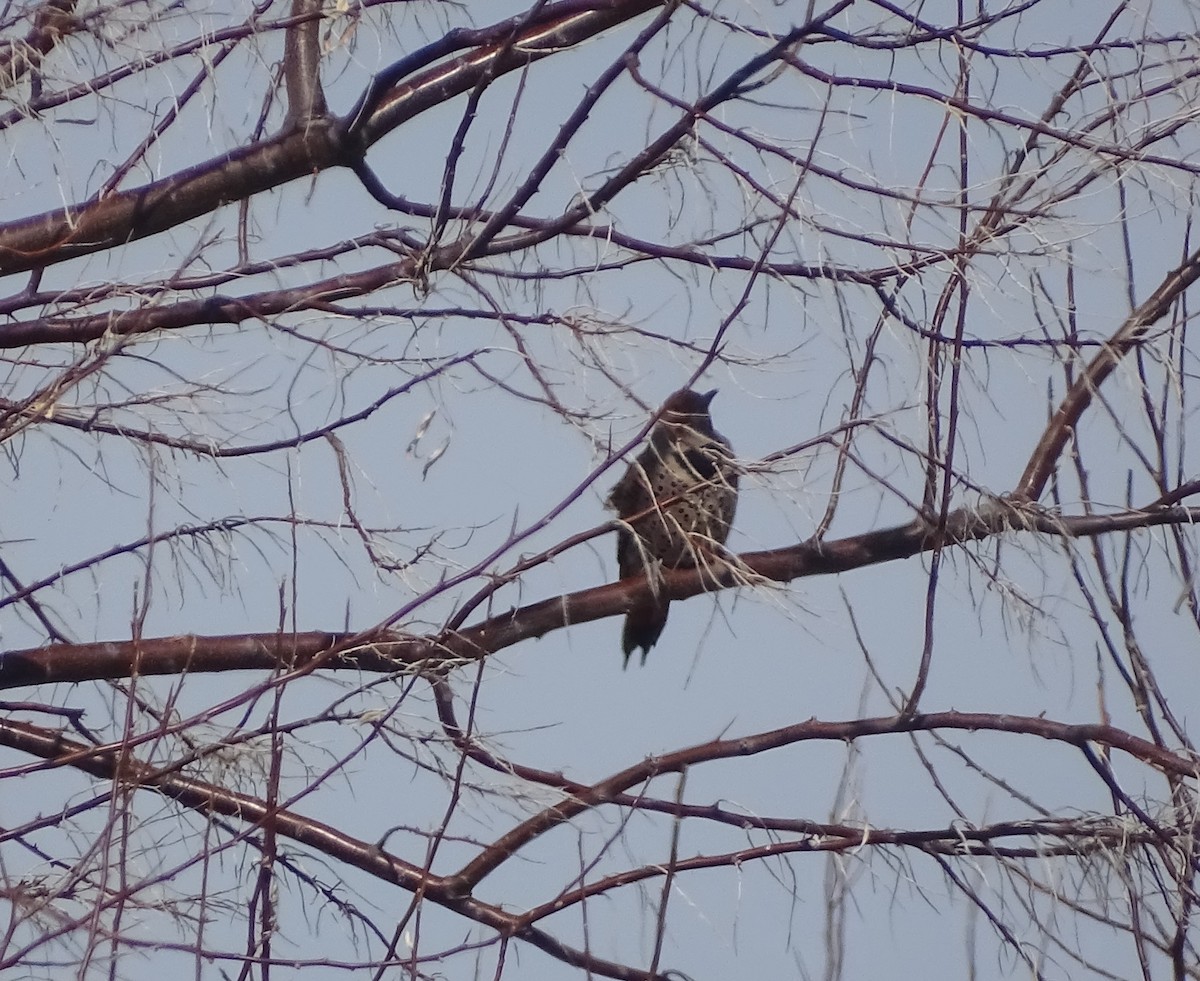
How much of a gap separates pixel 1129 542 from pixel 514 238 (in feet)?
4.29

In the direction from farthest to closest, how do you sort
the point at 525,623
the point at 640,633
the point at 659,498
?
the point at 640,633, the point at 659,498, the point at 525,623

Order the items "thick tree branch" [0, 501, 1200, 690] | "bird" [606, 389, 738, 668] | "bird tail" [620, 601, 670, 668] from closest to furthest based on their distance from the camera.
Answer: "thick tree branch" [0, 501, 1200, 690] < "bird" [606, 389, 738, 668] < "bird tail" [620, 601, 670, 668]

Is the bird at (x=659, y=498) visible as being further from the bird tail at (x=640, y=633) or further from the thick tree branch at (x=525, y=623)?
the thick tree branch at (x=525, y=623)

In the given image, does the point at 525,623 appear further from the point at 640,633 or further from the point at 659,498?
the point at 640,633

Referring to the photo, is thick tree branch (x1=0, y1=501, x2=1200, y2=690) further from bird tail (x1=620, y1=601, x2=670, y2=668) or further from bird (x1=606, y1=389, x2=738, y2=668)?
bird tail (x1=620, y1=601, x2=670, y2=668)

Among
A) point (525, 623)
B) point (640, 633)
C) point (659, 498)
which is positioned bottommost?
point (525, 623)

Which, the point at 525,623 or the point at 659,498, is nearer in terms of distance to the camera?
the point at 525,623

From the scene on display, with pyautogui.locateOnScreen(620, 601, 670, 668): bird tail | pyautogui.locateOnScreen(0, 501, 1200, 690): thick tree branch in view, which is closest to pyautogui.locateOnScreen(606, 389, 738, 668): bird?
pyautogui.locateOnScreen(620, 601, 670, 668): bird tail

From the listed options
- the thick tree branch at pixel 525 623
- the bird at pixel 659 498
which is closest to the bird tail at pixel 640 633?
the bird at pixel 659 498

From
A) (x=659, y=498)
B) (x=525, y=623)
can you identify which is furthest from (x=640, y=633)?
(x=525, y=623)

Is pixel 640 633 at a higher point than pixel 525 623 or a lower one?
higher

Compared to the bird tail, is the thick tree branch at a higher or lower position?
lower

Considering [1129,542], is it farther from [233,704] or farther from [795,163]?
[233,704]

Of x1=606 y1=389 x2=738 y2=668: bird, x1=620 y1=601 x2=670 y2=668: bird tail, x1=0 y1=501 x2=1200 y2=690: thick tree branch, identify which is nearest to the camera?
x1=0 y1=501 x2=1200 y2=690: thick tree branch
